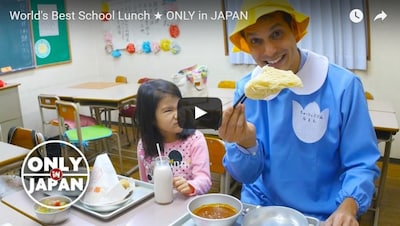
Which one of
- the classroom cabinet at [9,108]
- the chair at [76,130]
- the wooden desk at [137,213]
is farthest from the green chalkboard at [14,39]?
the wooden desk at [137,213]

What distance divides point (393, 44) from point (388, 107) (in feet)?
2.07

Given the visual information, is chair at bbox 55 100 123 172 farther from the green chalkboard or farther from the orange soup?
the orange soup

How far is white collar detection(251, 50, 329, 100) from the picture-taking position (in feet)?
2.92

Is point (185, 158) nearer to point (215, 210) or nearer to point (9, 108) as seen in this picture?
point (215, 210)

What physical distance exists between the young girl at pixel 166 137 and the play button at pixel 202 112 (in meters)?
0.46

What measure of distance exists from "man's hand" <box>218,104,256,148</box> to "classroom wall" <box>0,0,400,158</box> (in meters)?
2.23

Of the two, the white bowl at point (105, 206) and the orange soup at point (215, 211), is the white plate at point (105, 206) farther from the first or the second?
the orange soup at point (215, 211)

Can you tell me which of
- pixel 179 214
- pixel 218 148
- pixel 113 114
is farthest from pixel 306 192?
pixel 113 114

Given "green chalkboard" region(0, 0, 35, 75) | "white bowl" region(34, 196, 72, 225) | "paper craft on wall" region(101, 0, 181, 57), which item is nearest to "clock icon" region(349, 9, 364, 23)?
"paper craft on wall" region(101, 0, 181, 57)

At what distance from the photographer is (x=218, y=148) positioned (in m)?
1.46

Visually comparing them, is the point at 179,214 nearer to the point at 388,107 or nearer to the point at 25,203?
the point at 25,203

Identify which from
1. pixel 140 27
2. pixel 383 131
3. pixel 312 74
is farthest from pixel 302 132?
pixel 140 27

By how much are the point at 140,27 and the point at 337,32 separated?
6.40ft

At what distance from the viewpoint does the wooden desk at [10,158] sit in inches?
60.7
